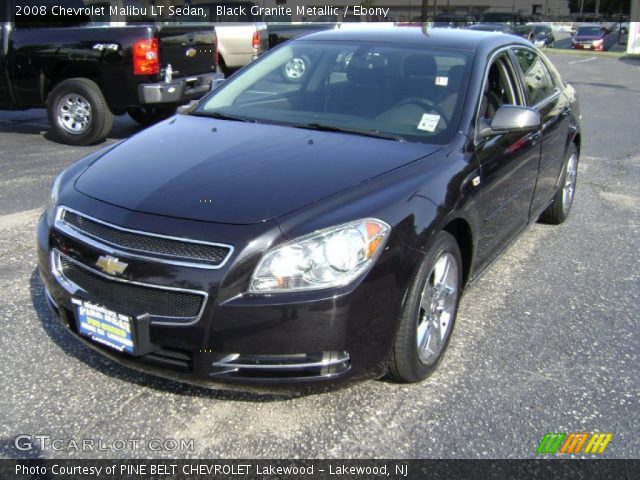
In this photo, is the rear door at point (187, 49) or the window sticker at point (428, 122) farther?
the rear door at point (187, 49)

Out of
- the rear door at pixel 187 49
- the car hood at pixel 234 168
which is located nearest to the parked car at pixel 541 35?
the rear door at pixel 187 49

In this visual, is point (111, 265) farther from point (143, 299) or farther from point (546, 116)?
point (546, 116)

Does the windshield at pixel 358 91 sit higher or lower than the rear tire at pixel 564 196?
higher

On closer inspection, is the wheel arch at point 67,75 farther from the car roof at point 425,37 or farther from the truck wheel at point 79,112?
the car roof at point 425,37

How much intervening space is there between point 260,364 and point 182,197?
770mm

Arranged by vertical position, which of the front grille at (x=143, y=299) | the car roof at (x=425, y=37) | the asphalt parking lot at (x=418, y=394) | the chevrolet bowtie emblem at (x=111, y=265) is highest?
the car roof at (x=425, y=37)

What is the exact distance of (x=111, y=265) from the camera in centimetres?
252

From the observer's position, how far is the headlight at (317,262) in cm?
240

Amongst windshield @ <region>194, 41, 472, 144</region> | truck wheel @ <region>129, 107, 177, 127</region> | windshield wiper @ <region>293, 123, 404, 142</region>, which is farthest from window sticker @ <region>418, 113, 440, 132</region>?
truck wheel @ <region>129, 107, 177, 127</region>

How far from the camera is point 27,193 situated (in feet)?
19.3

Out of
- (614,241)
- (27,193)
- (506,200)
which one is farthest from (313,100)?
(27,193)

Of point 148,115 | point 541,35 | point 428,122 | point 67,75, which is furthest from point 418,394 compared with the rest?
point 541,35

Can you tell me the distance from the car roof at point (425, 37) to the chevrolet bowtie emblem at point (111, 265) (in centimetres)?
230

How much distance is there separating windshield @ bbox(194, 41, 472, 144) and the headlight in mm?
1045
